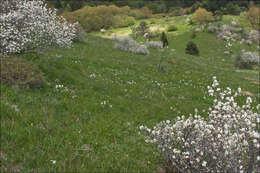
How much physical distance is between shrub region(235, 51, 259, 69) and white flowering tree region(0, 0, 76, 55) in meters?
32.1

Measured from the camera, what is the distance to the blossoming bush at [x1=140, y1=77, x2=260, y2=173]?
5.59m

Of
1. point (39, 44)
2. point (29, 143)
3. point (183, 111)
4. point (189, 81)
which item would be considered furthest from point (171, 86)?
point (29, 143)

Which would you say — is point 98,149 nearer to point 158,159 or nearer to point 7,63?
point 158,159

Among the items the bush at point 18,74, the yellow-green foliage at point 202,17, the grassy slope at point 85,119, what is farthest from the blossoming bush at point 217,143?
the yellow-green foliage at point 202,17

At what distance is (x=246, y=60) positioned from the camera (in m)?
39.2

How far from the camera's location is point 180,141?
6.71 meters

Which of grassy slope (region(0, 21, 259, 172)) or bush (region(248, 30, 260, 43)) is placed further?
bush (region(248, 30, 260, 43))

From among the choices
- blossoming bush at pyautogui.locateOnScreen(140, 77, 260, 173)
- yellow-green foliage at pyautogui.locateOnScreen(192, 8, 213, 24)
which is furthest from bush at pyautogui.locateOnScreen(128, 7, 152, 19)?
blossoming bush at pyautogui.locateOnScreen(140, 77, 260, 173)

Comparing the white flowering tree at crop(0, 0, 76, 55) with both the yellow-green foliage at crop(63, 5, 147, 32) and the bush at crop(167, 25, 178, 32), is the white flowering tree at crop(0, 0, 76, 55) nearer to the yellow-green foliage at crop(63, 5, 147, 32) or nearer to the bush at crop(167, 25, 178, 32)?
the yellow-green foliage at crop(63, 5, 147, 32)

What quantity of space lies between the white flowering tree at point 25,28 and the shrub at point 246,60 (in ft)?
105

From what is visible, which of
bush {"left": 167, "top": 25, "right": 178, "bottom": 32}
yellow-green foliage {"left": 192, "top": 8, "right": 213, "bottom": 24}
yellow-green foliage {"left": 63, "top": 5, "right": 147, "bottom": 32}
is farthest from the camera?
yellow-green foliage {"left": 192, "top": 8, "right": 213, "bottom": 24}

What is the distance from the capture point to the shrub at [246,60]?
39.3 meters

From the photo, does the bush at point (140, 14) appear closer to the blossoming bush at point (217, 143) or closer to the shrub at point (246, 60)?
the shrub at point (246, 60)

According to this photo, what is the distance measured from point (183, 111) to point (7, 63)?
27.4 ft
